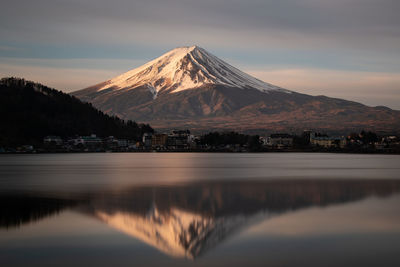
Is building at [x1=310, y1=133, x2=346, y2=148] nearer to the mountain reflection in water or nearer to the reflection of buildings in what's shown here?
the reflection of buildings

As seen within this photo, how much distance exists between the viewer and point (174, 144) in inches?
4441

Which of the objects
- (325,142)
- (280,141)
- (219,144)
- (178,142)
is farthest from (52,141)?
(325,142)

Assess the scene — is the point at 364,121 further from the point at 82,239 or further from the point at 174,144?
the point at 82,239

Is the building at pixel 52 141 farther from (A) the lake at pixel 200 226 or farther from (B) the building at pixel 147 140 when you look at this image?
(A) the lake at pixel 200 226

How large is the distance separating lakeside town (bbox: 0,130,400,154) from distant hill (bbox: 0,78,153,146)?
1906 millimetres

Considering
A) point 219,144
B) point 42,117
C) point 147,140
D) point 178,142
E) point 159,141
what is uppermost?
point 42,117

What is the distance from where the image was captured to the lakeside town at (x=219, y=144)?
3691 inches

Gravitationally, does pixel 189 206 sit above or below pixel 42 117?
below

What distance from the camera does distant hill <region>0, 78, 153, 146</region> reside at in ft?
289

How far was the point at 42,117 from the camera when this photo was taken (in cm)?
9681

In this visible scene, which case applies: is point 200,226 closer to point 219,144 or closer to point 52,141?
point 52,141

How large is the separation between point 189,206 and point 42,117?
8298 cm

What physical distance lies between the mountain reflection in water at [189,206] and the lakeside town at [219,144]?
6705 centimetres

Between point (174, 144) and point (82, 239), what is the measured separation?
10074cm
